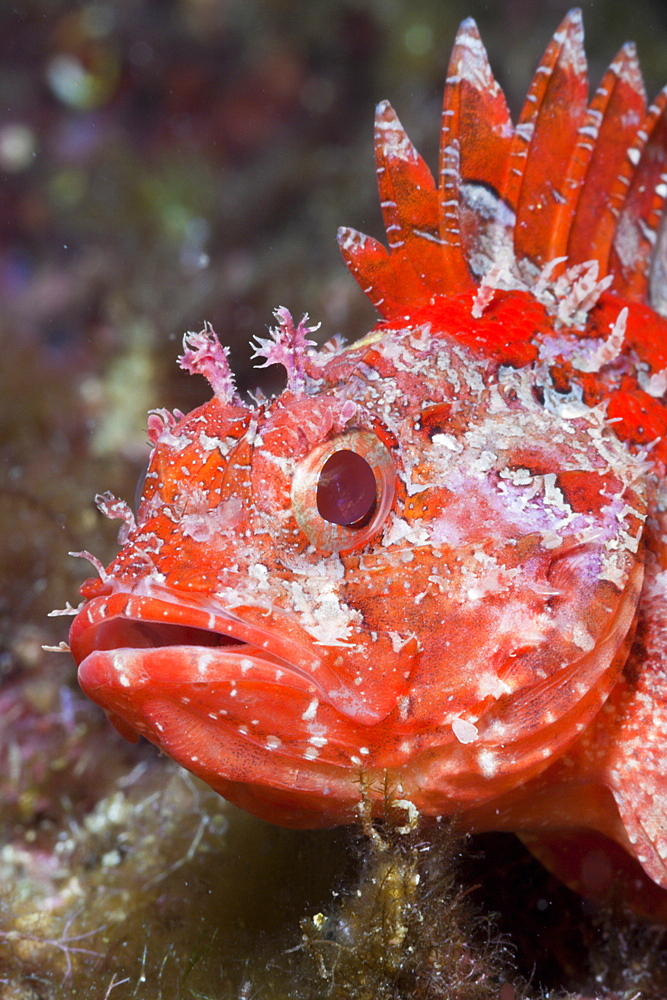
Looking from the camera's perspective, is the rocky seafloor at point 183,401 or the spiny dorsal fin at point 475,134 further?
the spiny dorsal fin at point 475,134

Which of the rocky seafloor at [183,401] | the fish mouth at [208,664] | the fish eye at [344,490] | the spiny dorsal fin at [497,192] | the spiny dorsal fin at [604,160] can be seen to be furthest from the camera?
the spiny dorsal fin at [604,160]

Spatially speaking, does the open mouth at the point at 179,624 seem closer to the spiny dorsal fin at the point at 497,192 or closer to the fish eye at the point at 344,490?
the fish eye at the point at 344,490

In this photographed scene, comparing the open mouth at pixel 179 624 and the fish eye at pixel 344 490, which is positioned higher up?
the fish eye at pixel 344 490

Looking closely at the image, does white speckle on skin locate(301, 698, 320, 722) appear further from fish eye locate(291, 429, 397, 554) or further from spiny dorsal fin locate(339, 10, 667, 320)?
spiny dorsal fin locate(339, 10, 667, 320)

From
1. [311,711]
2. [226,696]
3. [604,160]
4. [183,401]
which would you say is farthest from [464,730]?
[183,401]

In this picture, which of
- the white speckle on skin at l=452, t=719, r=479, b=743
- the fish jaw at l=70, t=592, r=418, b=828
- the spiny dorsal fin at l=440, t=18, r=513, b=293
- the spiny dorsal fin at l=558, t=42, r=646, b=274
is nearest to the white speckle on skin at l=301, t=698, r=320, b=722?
the fish jaw at l=70, t=592, r=418, b=828

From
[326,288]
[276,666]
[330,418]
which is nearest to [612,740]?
[276,666]

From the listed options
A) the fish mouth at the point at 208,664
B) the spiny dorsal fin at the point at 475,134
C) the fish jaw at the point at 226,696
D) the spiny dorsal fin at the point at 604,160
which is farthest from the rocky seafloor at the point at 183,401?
the spiny dorsal fin at the point at 604,160
